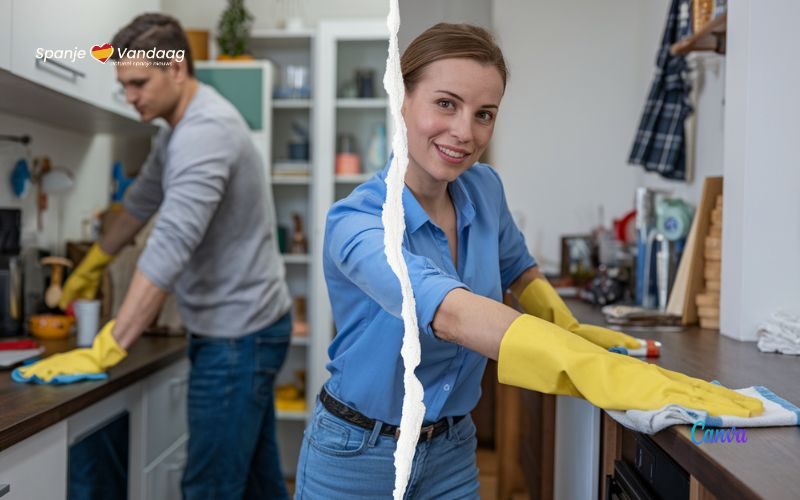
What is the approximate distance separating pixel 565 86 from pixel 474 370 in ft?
1.15

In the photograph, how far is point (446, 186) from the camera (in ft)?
2.53

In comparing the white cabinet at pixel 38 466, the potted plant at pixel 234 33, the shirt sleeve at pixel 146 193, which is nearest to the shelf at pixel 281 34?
the potted plant at pixel 234 33

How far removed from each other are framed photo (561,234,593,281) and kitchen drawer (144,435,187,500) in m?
1.02

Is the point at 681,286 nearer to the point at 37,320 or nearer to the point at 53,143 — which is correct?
the point at 37,320

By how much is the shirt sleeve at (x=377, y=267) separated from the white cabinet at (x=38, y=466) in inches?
26.3

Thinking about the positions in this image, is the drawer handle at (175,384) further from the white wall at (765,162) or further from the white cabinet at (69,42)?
the white wall at (765,162)

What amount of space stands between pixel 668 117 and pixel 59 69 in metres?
1.29

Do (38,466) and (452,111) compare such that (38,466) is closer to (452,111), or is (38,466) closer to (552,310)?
(552,310)

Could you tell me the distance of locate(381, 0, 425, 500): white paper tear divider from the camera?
64 centimetres

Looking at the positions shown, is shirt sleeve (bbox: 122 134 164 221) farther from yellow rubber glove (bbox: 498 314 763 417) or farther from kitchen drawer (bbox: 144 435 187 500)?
yellow rubber glove (bbox: 498 314 763 417)

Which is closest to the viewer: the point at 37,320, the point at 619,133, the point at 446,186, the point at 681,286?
the point at 446,186

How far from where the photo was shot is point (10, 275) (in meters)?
1.76

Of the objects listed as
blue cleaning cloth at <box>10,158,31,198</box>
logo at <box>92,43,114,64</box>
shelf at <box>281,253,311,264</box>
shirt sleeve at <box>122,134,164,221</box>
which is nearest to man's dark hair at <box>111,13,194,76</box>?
logo at <box>92,43,114,64</box>

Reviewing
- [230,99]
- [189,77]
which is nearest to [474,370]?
[189,77]
